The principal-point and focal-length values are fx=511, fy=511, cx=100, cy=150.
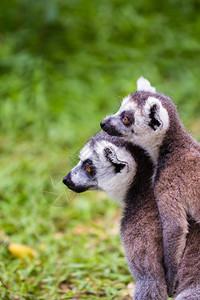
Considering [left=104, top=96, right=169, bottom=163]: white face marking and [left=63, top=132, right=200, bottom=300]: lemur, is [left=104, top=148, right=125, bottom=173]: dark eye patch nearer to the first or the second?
[left=63, top=132, right=200, bottom=300]: lemur

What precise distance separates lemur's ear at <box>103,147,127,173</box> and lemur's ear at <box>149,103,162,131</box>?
0.37 metres

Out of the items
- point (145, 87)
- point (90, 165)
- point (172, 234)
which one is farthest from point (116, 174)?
point (145, 87)

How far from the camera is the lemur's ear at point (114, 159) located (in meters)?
4.05

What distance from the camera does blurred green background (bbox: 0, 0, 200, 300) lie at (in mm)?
5270

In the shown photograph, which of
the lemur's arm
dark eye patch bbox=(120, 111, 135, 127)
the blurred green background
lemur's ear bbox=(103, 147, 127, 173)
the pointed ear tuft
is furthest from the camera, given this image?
the blurred green background

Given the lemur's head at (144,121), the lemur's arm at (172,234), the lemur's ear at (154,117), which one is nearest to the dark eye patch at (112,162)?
the lemur's head at (144,121)

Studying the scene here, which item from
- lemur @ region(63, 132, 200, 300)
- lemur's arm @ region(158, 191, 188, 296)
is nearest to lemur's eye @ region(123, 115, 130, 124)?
lemur @ region(63, 132, 200, 300)

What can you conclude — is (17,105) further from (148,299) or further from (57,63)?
(148,299)

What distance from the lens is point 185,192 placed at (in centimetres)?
375

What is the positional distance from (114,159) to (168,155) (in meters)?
0.42

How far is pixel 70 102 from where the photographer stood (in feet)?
29.3

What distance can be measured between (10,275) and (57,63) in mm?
5552

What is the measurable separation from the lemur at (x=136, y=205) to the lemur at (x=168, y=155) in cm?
8

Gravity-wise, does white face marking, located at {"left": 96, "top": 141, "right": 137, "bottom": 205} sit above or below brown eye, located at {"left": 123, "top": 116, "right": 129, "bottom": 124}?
below
